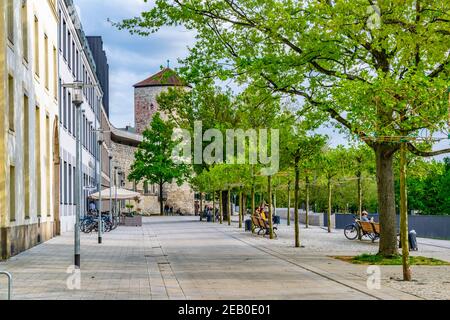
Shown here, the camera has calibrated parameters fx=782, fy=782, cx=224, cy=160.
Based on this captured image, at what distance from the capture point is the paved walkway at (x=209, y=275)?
1349 centimetres

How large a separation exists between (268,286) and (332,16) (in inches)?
305

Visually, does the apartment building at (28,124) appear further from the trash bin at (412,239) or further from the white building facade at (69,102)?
the trash bin at (412,239)

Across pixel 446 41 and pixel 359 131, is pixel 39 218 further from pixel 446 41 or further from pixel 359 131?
pixel 446 41

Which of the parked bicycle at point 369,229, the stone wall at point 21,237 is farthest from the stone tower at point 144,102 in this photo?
the parked bicycle at point 369,229

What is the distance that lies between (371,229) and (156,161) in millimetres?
56973

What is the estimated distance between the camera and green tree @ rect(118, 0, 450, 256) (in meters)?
18.0

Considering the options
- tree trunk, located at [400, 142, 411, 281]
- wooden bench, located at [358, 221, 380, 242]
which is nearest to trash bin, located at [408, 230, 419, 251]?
wooden bench, located at [358, 221, 380, 242]

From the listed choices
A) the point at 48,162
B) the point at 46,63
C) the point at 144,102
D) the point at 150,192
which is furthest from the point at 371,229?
the point at 144,102

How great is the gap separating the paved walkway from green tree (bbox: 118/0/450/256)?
10.6 feet

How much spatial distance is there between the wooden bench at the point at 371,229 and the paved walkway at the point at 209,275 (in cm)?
454

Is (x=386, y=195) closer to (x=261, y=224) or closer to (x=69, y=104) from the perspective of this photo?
(x=261, y=224)
